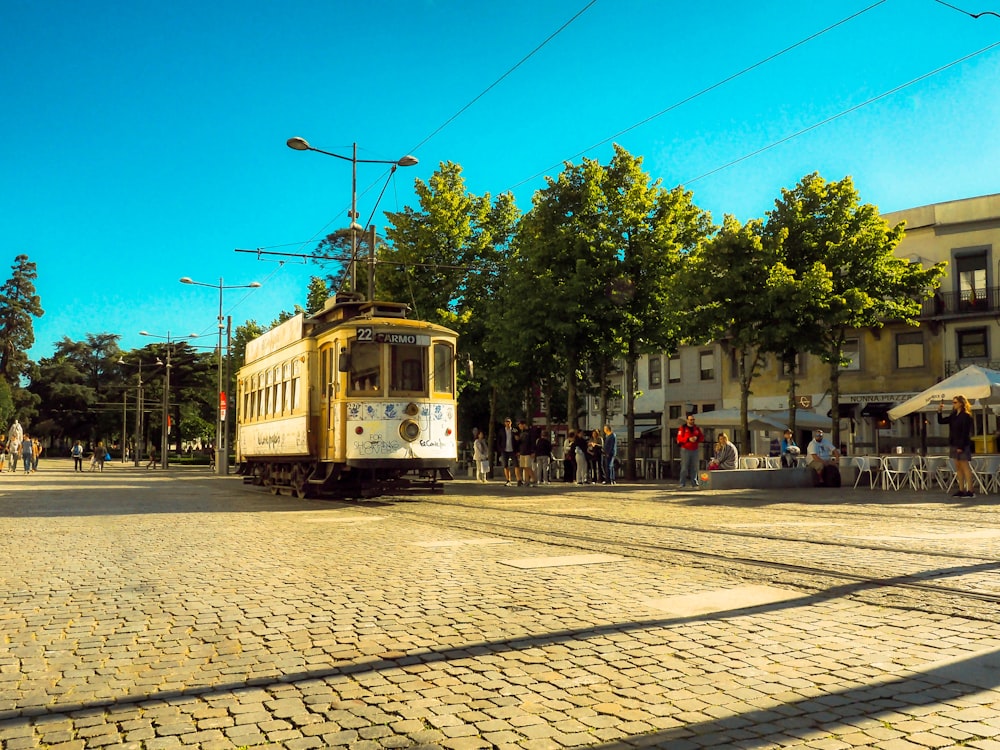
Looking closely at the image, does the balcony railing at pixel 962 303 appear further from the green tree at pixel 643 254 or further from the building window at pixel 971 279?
the green tree at pixel 643 254

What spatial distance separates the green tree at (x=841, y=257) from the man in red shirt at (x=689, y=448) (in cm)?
617

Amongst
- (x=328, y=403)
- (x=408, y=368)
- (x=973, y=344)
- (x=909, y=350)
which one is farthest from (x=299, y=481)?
(x=973, y=344)

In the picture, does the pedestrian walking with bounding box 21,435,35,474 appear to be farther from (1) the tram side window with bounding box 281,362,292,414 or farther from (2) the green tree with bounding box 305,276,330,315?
(1) the tram side window with bounding box 281,362,292,414

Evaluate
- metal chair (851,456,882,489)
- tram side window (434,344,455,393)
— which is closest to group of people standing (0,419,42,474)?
tram side window (434,344,455,393)

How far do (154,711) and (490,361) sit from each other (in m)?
31.9

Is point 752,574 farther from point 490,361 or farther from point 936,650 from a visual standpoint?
point 490,361

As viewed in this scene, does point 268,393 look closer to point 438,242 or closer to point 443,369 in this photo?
point 443,369

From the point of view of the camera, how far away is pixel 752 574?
8.15 metres

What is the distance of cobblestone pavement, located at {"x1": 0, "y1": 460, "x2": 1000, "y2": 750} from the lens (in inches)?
160

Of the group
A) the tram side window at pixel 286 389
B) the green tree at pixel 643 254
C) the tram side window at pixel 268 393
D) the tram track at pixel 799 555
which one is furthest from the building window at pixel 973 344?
the tram side window at pixel 286 389

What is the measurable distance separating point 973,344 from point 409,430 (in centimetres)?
2956

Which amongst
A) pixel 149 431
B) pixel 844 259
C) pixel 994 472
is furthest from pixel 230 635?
pixel 149 431

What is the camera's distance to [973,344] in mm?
39344

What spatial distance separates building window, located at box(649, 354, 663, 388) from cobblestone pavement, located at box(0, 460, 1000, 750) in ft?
136
